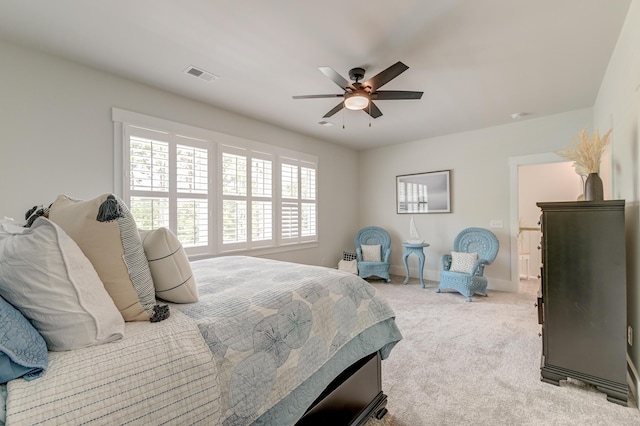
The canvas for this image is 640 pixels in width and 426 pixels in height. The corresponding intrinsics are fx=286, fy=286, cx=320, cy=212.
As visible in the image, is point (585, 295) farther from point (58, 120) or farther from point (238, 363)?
point (58, 120)

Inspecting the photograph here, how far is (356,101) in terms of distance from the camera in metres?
2.75

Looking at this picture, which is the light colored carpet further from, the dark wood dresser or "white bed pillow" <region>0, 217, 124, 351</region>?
"white bed pillow" <region>0, 217, 124, 351</region>

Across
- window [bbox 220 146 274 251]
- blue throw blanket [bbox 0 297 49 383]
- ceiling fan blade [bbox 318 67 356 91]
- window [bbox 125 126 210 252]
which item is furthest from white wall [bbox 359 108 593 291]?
blue throw blanket [bbox 0 297 49 383]

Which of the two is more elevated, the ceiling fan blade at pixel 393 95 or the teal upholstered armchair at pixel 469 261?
the ceiling fan blade at pixel 393 95

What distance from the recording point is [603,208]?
1.98 meters

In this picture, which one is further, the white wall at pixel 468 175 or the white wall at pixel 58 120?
the white wall at pixel 468 175

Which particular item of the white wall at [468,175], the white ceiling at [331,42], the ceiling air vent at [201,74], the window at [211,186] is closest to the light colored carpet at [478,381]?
the white wall at [468,175]

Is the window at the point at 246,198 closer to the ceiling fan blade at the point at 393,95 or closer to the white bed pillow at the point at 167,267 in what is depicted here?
the ceiling fan blade at the point at 393,95

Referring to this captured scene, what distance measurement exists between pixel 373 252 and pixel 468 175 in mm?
2127

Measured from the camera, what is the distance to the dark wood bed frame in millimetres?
1376

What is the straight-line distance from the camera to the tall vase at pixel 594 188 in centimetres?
213

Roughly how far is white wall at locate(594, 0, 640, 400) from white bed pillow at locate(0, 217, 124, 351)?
2983 millimetres

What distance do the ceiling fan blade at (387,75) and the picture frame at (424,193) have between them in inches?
122

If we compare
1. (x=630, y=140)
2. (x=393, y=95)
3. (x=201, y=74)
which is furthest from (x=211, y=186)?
(x=630, y=140)
